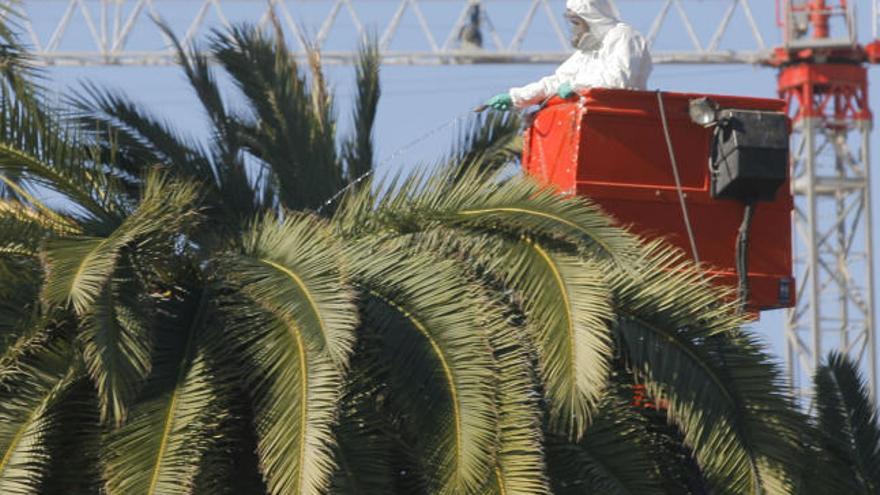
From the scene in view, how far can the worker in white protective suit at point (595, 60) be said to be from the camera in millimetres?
16828

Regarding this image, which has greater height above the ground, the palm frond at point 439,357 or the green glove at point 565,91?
the green glove at point 565,91

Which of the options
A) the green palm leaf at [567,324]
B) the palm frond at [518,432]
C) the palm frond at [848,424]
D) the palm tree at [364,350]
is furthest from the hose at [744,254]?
the palm frond at [518,432]

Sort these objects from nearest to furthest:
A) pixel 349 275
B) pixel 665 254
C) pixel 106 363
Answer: pixel 106 363, pixel 349 275, pixel 665 254

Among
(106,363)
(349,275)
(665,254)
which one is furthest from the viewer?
(665,254)

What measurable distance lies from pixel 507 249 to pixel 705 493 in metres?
2.12

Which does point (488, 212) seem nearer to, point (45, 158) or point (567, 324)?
point (567, 324)

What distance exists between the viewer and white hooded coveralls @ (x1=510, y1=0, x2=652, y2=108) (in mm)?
16812

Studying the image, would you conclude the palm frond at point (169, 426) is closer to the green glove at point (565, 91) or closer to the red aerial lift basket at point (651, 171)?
the red aerial lift basket at point (651, 171)

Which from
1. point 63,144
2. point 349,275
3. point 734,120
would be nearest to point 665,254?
point 734,120

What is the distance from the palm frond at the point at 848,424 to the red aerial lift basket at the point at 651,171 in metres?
1.37

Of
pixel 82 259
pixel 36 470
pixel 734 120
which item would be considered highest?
pixel 734 120

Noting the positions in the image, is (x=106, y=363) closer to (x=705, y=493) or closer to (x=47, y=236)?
(x=47, y=236)

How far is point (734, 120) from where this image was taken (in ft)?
53.5

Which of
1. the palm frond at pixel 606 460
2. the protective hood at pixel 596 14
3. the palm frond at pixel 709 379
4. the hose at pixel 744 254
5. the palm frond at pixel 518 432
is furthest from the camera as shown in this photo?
the protective hood at pixel 596 14
